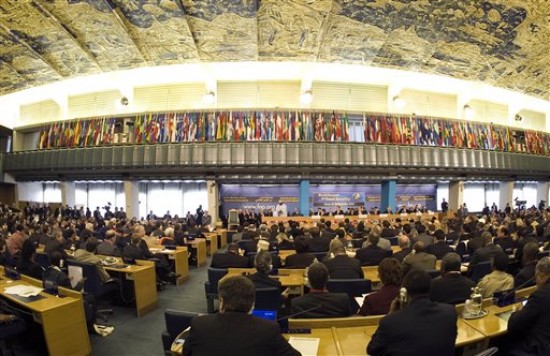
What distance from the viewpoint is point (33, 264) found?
5.29 meters

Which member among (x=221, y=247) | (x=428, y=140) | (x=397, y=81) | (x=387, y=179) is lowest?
(x=221, y=247)

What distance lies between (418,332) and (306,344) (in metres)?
0.89

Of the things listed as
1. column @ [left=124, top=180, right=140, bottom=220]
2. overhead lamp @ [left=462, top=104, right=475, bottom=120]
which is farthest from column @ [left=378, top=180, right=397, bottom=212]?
column @ [left=124, top=180, right=140, bottom=220]

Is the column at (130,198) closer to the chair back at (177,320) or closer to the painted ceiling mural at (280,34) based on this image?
the painted ceiling mural at (280,34)

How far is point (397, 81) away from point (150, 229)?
14.9 meters

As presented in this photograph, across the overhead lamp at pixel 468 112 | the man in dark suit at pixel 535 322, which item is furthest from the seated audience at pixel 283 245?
the overhead lamp at pixel 468 112

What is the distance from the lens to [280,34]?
513 inches

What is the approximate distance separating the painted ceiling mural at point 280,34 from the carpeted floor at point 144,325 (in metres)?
9.64

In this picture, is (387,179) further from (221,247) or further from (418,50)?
(221,247)

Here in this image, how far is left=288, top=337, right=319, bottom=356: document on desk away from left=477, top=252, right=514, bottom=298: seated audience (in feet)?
8.64

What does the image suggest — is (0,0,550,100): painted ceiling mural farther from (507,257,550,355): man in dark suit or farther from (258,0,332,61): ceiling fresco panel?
(507,257,550,355): man in dark suit

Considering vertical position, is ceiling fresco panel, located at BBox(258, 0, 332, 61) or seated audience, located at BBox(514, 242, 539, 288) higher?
ceiling fresco panel, located at BBox(258, 0, 332, 61)

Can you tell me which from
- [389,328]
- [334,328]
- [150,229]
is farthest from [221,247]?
[389,328]

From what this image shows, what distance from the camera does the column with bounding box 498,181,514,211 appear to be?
70.2ft
